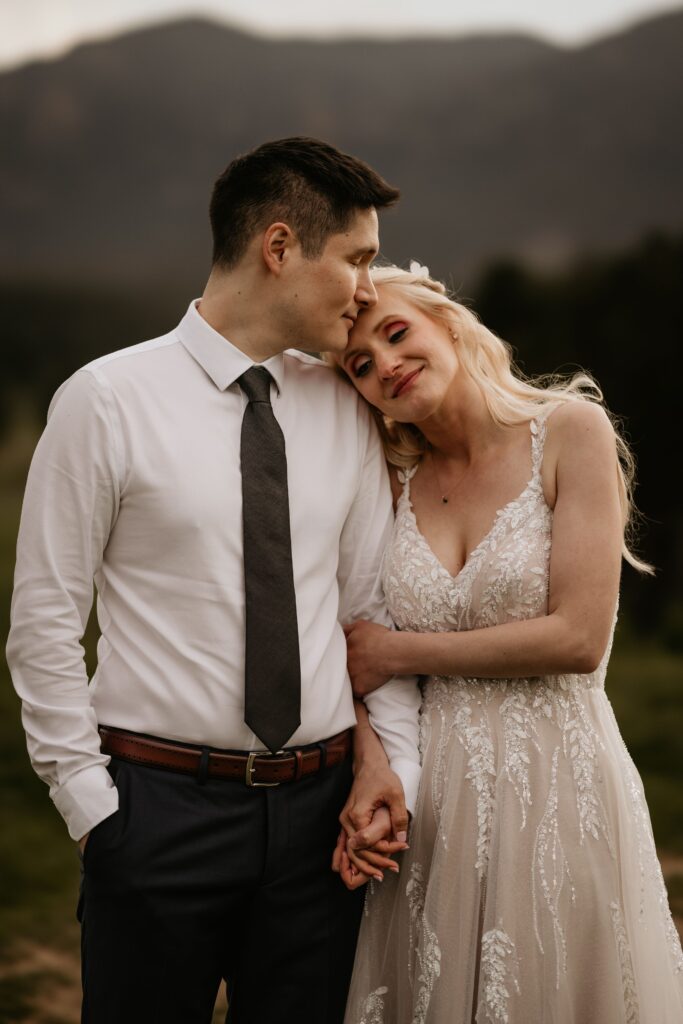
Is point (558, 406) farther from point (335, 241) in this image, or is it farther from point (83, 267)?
point (83, 267)

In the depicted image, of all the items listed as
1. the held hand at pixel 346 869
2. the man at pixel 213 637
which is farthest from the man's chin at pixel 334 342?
the held hand at pixel 346 869

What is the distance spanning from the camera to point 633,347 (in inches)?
393

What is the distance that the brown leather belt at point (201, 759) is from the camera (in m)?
1.97

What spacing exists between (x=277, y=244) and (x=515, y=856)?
1.38m

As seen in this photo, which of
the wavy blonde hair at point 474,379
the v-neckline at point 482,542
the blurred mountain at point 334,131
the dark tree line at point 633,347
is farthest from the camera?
the blurred mountain at point 334,131

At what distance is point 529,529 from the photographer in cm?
220

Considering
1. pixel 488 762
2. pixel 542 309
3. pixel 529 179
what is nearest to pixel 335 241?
pixel 488 762

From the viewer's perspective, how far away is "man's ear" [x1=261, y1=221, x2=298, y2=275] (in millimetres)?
2115

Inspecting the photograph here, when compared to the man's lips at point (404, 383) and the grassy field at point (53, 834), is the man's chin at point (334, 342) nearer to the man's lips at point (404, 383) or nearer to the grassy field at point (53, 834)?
Answer: the man's lips at point (404, 383)

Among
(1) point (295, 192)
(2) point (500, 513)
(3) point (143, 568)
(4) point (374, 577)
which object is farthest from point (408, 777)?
(1) point (295, 192)

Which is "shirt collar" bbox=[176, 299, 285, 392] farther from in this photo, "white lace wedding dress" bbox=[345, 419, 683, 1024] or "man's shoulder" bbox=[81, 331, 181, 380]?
"white lace wedding dress" bbox=[345, 419, 683, 1024]

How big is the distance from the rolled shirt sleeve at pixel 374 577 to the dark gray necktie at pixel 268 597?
0.31m

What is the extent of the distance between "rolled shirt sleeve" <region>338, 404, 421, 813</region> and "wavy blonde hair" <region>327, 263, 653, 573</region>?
2.4 inches

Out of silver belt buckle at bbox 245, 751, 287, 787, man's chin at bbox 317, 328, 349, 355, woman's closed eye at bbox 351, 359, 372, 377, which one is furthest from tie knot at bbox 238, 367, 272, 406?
silver belt buckle at bbox 245, 751, 287, 787
